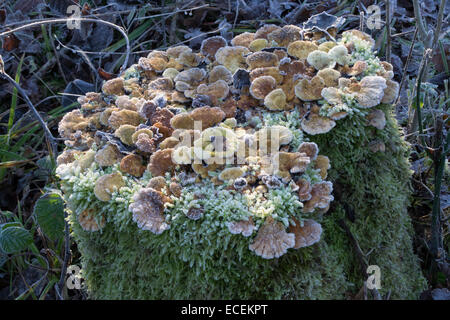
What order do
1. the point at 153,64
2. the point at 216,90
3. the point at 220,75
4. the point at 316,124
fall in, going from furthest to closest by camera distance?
the point at 153,64 < the point at 220,75 < the point at 216,90 < the point at 316,124

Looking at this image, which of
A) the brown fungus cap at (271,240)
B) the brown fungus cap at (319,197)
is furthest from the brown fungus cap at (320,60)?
the brown fungus cap at (271,240)

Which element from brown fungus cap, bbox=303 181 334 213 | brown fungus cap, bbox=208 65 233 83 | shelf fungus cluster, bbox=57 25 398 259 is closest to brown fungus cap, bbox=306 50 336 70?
shelf fungus cluster, bbox=57 25 398 259

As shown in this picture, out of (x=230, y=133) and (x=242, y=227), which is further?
(x=230, y=133)

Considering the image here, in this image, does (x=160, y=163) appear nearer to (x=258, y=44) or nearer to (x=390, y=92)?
(x=258, y=44)

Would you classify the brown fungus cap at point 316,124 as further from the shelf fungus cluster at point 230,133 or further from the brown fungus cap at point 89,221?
the brown fungus cap at point 89,221

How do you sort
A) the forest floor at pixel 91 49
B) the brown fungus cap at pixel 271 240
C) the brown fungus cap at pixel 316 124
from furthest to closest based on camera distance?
1. the forest floor at pixel 91 49
2. the brown fungus cap at pixel 316 124
3. the brown fungus cap at pixel 271 240

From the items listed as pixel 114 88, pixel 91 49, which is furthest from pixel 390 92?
pixel 91 49

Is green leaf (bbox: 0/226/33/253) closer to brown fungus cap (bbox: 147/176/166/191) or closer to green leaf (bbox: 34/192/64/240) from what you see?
green leaf (bbox: 34/192/64/240)
